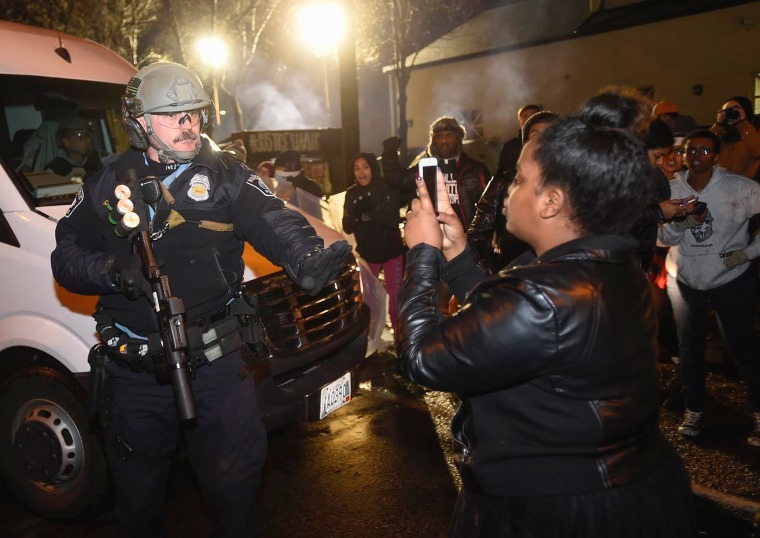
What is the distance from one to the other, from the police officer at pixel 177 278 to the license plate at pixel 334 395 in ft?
3.03

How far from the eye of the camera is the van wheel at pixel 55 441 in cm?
369

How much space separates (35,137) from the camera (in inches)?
179

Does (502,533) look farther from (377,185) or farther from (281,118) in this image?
(281,118)

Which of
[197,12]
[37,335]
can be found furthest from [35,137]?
[197,12]

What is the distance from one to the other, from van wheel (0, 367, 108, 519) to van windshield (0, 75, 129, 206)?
1.15 meters

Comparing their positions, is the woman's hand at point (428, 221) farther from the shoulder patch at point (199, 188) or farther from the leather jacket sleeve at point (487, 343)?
the shoulder patch at point (199, 188)

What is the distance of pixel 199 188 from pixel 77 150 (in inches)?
92.2

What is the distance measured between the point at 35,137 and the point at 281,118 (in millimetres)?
52003

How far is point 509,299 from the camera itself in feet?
5.20

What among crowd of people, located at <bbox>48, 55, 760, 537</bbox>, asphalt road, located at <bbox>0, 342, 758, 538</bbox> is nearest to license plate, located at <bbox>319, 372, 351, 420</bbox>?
asphalt road, located at <bbox>0, 342, 758, 538</bbox>

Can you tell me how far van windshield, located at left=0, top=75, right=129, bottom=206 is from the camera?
14.0 ft

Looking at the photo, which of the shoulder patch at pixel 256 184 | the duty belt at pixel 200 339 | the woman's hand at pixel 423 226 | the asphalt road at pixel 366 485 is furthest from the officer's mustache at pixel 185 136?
the asphalt road at pixel 366 485

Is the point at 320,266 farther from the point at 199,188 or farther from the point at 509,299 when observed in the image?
the point at 509,299

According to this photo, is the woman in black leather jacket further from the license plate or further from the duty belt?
the license plate
